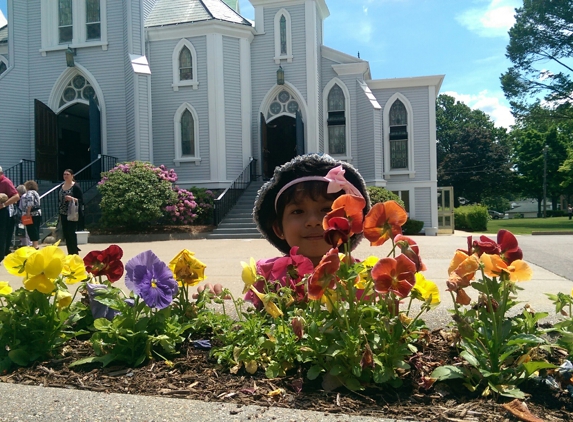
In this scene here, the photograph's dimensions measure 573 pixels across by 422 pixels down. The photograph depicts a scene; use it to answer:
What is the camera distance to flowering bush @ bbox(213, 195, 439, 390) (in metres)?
1.58

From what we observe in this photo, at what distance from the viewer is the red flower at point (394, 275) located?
1.53 meters

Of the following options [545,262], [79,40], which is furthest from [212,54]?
[545,262]

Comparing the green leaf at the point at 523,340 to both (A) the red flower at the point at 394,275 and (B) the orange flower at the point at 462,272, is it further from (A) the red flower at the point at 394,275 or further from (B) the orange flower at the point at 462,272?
(A) the red flower at the point at 394,275

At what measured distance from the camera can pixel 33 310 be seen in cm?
222

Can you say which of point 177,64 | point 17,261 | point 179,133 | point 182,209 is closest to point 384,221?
point 17,261

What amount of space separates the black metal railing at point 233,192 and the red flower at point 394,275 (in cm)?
1534

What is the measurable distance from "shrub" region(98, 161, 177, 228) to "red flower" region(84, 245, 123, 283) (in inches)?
530

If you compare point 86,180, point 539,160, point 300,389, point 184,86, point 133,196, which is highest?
point 184,86

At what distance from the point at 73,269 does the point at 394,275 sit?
1.61 meters

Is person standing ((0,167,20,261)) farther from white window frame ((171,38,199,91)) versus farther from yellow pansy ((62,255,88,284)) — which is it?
white window frame ((171,38,199,91))

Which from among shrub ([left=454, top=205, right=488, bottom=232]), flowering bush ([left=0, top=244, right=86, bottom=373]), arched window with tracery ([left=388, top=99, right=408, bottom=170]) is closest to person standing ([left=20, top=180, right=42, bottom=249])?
flowering bush ([left=0, top=244, right=86, bottom=373])

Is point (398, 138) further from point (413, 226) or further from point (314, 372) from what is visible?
point (314, 372)

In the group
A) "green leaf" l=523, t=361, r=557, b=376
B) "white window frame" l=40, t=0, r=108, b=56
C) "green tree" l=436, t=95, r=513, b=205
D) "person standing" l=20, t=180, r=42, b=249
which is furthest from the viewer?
"green tree" l=436, t=95, r=513, b=205

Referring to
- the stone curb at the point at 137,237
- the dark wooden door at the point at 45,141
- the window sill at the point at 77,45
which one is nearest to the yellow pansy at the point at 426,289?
the stone curb at the point at 137,237
